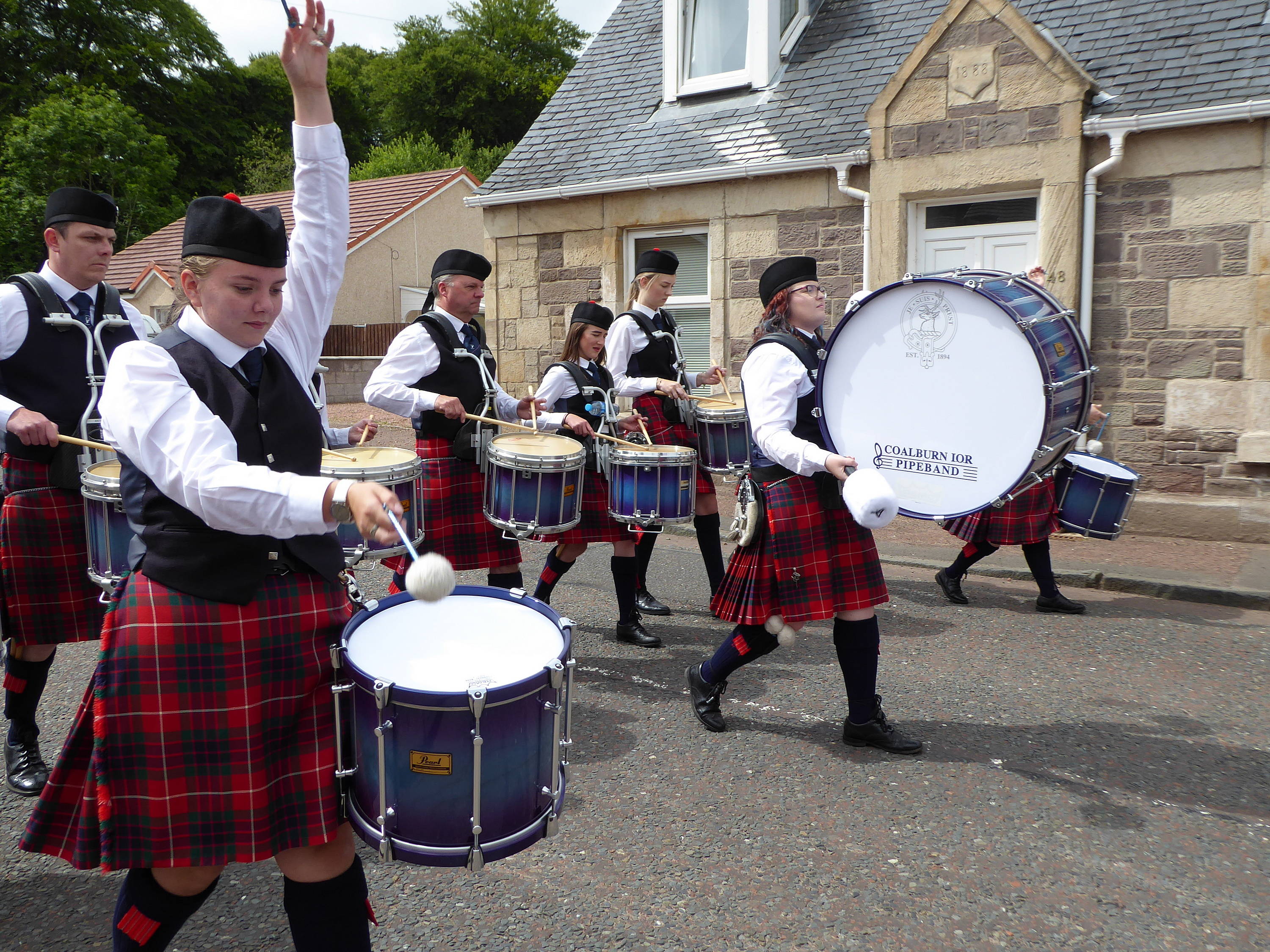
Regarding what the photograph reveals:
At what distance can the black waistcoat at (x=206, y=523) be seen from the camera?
1.75 m

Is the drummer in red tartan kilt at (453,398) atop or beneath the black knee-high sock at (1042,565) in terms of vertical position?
atop

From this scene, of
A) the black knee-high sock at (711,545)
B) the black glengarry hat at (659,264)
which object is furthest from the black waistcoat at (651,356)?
the black knee-high sock at (711,545)

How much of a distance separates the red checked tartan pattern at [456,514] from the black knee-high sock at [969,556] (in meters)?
2.63

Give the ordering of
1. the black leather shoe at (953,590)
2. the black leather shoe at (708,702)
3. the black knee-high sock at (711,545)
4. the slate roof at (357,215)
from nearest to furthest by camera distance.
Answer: the black leather shoe at (708,702) → the black knee-high sock at (711,545) → the black leather shoe at (953,590) → the slate roof at (357,215)

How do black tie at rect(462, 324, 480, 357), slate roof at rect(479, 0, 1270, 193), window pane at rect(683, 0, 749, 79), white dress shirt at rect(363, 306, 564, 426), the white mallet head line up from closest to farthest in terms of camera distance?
the white mallet head → white dress shirt at rect(363, 306, 564, 426) → black tie at rect(462, 324, 480, 357) → slate roof at rect(479, 0, 1270, 193) → window pane at rect(683, 0, 749, 79)

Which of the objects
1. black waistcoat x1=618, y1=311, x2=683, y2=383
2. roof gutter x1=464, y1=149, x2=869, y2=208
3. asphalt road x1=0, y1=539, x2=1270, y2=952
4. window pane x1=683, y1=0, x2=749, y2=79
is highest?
window pane x1=683, y1=0, x2=749, y2=79

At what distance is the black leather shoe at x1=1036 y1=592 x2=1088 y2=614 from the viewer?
5324 mm

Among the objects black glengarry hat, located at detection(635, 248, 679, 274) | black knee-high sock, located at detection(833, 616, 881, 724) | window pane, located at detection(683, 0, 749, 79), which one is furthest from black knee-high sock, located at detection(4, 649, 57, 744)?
window pane, located at detection(683, 0, 749, 79)

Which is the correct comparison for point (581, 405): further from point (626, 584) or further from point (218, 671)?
point (218, 671)

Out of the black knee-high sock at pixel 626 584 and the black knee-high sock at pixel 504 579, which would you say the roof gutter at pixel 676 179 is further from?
the black knee-high sock at pixel 504 579

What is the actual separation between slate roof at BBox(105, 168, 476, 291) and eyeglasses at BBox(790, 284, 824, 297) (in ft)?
61.1

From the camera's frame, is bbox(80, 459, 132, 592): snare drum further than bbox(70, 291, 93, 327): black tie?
No

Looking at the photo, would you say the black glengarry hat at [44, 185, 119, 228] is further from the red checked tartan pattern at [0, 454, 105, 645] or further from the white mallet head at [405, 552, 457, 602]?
the white mallet head at [405, 552, 457, 602]

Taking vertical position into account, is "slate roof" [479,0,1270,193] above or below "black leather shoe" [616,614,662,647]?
above
